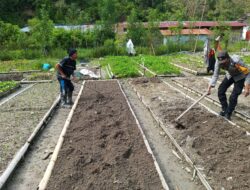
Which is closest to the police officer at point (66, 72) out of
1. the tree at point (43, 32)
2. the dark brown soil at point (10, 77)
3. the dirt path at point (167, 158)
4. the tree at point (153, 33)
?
the dirt path at point (167, 158)

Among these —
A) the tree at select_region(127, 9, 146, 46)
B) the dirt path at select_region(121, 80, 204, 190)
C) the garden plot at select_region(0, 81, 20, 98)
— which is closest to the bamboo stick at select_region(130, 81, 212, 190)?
the dirt path at select_region(121, 80, 204, 190)

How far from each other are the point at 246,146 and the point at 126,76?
8238 millimetres

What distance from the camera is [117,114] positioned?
265 inches

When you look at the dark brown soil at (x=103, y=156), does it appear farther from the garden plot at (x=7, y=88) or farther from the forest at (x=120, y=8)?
the forest at (x=120, y=8)

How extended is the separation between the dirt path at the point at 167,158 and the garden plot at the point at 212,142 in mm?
191

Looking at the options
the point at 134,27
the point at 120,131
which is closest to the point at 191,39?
the point at 134,27

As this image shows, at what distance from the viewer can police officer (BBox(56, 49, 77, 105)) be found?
7.55m

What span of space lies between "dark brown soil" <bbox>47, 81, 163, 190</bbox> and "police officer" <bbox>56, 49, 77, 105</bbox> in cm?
114

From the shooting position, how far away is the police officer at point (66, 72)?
297 inches

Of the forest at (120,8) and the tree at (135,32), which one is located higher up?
the forest at (120,8)

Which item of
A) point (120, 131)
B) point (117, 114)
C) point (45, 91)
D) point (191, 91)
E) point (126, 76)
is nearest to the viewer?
Result: point (120, 131)

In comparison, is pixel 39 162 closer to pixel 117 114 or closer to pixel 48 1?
pixel 117 114

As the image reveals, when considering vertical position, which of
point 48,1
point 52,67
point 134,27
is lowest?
point 52,67

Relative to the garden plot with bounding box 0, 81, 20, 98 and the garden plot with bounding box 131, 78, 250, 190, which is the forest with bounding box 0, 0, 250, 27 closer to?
Answer: the garden plot with bounding box 0, 81, 20, 98
